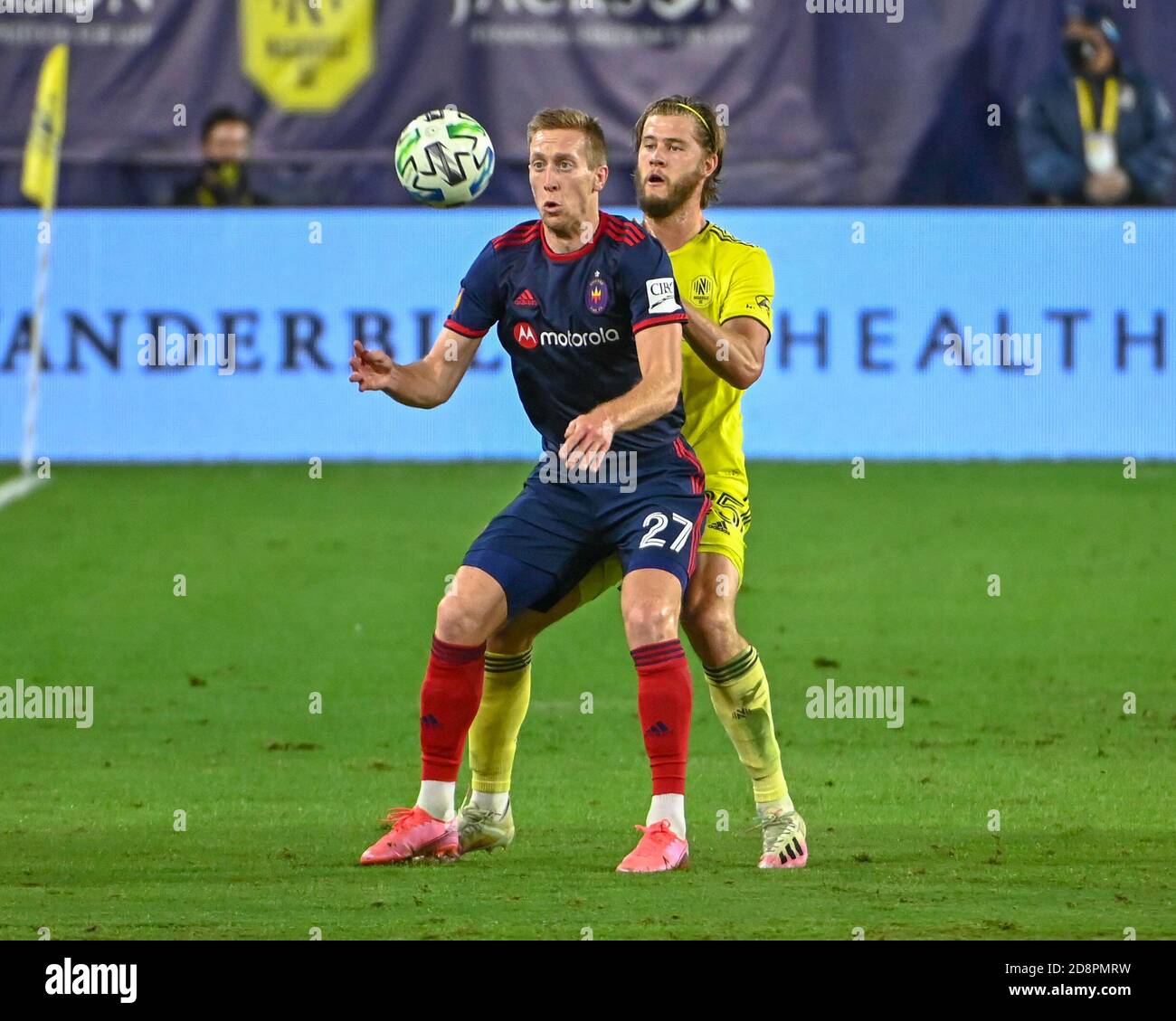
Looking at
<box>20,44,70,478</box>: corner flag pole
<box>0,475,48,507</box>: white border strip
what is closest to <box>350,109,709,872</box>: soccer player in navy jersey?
<box>0,475,48,507</box>: white border strip

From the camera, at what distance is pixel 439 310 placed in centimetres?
1877

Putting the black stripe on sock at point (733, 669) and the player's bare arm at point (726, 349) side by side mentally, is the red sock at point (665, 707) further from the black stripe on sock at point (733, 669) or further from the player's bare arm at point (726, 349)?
the player's bare arm at point (726, 349)

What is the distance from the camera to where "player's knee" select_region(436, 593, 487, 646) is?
7070 millimetres

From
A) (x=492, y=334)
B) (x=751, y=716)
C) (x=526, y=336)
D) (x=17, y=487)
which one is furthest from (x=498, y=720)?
(x=17, y=487)

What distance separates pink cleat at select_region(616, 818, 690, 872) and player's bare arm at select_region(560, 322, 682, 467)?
1170 mm

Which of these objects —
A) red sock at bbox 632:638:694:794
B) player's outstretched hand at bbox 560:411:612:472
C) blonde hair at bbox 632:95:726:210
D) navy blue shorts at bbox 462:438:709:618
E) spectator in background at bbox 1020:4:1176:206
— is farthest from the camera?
spectator in background at bbox 1020:4:1176:206

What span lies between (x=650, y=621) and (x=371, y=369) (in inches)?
46.3

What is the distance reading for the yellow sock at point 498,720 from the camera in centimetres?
746

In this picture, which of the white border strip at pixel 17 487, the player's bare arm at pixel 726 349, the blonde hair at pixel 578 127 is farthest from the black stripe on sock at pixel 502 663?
the white border strip at pixel 17 487

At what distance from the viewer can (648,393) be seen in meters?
6.90

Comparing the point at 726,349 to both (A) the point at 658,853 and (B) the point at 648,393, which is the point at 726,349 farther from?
(A) the point at 658,853

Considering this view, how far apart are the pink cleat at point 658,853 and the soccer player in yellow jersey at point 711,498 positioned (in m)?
0.05

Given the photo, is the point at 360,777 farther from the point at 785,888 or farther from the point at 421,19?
the point at 421,19

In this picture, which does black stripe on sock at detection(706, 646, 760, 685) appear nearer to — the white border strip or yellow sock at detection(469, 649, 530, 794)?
yellow sock at detection(469, 649, 530, 794)
